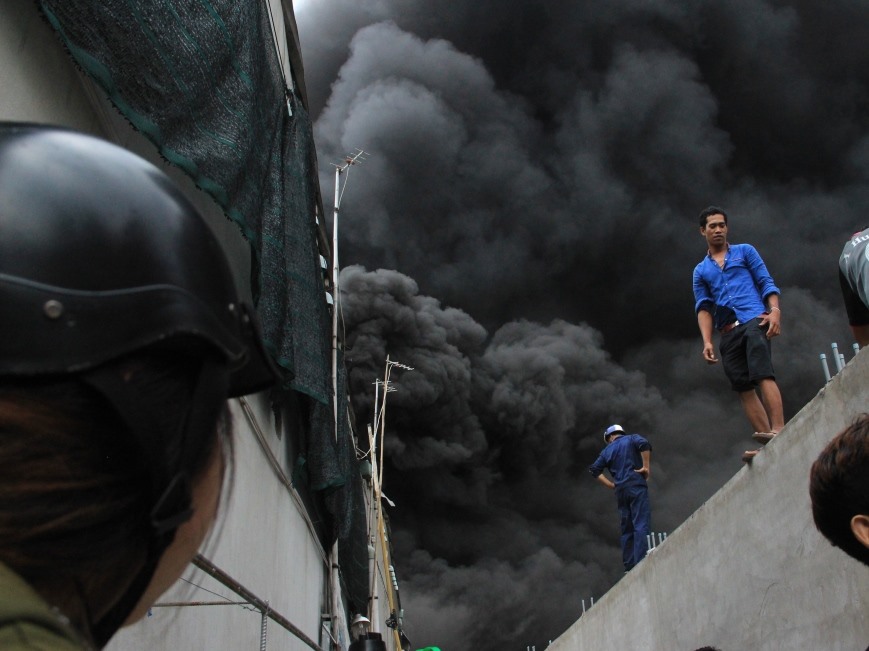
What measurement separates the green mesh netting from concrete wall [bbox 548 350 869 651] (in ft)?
7.31

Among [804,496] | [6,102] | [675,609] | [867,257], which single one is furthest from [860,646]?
[6,102]

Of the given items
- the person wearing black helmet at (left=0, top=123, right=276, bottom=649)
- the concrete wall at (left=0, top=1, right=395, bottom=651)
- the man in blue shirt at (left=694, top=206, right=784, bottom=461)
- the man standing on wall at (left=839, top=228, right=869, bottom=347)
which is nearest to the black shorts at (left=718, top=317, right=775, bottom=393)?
the man in blue shirt at (left=694, top=206, right=784, bottom=461)

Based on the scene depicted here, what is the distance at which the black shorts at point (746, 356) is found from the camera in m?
3.86

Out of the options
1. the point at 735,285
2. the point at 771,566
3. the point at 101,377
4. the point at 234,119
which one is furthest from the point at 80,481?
the point at 735,285

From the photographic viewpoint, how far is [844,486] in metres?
1.49

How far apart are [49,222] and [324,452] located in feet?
13.3

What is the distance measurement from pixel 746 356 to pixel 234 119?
272 centimetres

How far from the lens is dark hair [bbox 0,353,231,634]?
59cm

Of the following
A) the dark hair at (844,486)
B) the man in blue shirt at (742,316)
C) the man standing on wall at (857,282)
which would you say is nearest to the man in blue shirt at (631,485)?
the man in blue shirt at (742,316)

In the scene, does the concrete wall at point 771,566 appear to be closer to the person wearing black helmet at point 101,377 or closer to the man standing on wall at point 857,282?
the man standing on wall at point 857,282

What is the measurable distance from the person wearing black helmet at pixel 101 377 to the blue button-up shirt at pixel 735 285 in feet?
12.2

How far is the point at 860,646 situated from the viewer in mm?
2824

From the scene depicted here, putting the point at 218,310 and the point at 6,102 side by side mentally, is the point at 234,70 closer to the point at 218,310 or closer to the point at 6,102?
the point at 6,102

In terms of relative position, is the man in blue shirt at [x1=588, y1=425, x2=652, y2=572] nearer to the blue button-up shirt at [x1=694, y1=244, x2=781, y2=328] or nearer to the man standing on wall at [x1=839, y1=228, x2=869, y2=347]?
the blue button-up shirt at [x1=694, y1=244, x2=781, y2=328]
